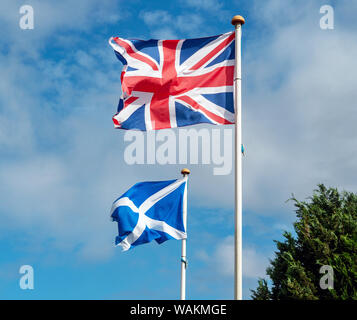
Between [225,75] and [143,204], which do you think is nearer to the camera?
[225,75]

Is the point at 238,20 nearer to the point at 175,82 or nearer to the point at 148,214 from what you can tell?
the point at 175,82

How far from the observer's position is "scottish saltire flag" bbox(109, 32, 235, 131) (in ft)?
37.4

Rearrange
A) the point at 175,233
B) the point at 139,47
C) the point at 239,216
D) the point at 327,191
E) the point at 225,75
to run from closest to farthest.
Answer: the point at 239,216 < the point at 225,75 < the point at 139,47 < the point at 175,233 < the point at 327,191

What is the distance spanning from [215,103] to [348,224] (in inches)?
471

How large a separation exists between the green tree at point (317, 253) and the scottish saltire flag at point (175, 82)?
33.6 ft

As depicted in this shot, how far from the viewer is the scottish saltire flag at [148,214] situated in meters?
15.5

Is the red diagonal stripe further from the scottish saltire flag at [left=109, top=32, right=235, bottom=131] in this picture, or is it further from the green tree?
the green tree

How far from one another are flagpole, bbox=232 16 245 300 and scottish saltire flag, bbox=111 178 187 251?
5.98 m

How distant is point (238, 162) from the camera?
10.3 meters

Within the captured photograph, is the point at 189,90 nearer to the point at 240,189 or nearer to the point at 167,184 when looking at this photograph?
the point at 240,189

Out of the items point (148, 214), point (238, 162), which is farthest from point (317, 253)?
point (238, 162)

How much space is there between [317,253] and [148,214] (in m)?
8.14
